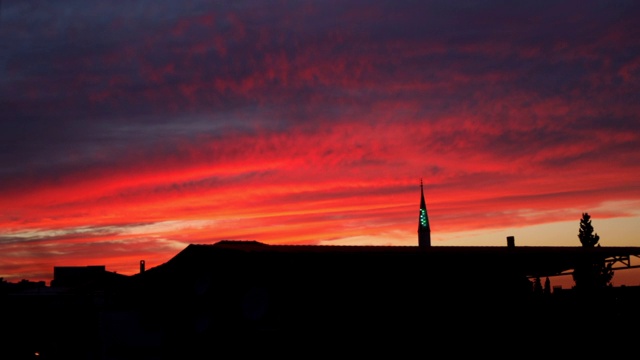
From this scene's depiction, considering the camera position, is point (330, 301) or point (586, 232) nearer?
point (330, 301)

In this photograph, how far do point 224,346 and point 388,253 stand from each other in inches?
286

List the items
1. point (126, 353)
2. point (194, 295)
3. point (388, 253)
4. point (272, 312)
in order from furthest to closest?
point (126, 353)
point (194, 295)
point (388, 253)
point (272, 312)

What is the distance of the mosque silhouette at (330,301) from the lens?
2261cm

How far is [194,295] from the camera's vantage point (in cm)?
2566

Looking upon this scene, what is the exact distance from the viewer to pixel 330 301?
22.9m

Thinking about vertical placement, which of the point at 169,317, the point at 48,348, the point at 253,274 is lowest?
the point at 48,348

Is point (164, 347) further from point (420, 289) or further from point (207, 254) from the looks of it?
point (420, 289)

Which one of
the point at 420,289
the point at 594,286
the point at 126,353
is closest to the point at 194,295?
the point at 126,353

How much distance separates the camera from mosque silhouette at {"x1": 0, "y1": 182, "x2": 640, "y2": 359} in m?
22.6

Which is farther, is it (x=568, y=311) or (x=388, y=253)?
(x=568, y=311)

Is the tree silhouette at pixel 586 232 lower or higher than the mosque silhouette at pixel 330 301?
higher

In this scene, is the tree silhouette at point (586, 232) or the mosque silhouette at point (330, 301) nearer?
the mosque silhouette at point (330, 301)

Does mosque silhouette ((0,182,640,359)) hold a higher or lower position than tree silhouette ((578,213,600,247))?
lower

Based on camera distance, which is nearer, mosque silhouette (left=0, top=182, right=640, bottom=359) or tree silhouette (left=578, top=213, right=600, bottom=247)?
mosque silhouette (left=0, top=182, right=640, bottom=359)
